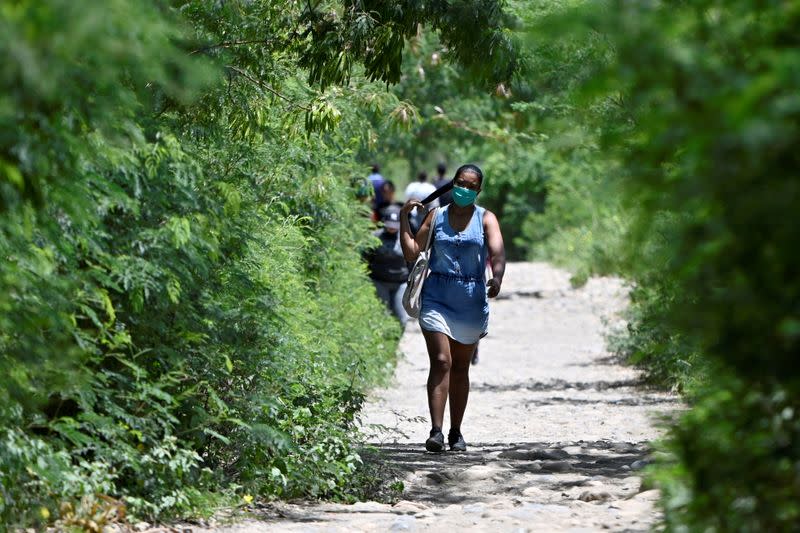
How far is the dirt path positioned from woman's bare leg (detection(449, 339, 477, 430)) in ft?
0.88

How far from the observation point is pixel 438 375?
929cm

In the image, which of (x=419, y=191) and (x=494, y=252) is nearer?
(x=494, y=252)

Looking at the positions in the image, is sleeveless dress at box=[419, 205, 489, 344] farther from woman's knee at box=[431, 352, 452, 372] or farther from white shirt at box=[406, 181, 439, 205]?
white shirt at box=[406, 181, 439, 205]

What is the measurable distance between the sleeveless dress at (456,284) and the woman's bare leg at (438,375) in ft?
0.22

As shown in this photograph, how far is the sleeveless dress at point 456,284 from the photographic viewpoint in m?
9.38

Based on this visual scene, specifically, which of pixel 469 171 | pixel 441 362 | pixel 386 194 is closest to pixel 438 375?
pixel 441 362

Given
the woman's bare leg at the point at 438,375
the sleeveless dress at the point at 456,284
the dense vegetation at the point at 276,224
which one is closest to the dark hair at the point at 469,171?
the sleeveless dress at the point at 456,284

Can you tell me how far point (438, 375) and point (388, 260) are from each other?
224 inches

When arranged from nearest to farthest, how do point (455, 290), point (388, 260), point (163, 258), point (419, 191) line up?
point (163, 258) → point (455, 290) → point (388, 260) → point (419, 191)

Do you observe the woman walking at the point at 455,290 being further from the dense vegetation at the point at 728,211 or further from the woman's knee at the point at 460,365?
the dense vegetation at the point at 728,211

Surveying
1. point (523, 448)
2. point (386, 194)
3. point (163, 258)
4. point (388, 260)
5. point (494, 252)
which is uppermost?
point (386, 194)

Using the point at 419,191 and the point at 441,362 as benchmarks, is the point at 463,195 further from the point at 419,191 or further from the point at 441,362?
the point at 419,191

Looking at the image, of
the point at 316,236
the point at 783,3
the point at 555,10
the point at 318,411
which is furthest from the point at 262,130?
the point at 783,3

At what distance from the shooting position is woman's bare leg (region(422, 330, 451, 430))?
9266 mm
